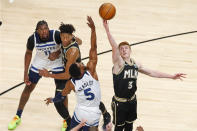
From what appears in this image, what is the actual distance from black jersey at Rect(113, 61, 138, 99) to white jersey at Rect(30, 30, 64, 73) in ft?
4.64

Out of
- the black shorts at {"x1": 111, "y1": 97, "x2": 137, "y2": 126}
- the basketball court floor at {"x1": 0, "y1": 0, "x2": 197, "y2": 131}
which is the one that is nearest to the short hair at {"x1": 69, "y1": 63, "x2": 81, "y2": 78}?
the black shorts at {"x1": 111, "y1": 97, "x2": 137, "y2": 126}

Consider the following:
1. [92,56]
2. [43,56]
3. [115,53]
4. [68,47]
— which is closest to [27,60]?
[43,56]

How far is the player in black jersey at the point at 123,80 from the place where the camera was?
6855 millimetres

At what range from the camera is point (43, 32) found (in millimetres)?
7668

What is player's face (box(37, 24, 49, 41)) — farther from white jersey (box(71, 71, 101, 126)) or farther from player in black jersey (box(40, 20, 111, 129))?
white jersey (box(71, 71, 101, 126))

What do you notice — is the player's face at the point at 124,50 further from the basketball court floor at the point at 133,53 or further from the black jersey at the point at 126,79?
the basketball court floor at the point at 133,53

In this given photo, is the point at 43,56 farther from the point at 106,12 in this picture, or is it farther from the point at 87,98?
the point at 87,98

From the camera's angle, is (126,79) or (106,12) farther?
(106,12)

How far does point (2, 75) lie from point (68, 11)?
384 centimetres

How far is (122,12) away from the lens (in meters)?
13.5

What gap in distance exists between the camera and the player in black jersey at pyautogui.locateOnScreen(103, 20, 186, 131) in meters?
6.86

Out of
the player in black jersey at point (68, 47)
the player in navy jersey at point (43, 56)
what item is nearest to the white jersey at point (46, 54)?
the player in navy jersey at point (43, 56)

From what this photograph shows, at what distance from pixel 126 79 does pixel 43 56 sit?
1.77m

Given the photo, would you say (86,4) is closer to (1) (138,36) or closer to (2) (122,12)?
(2) (122,12)
